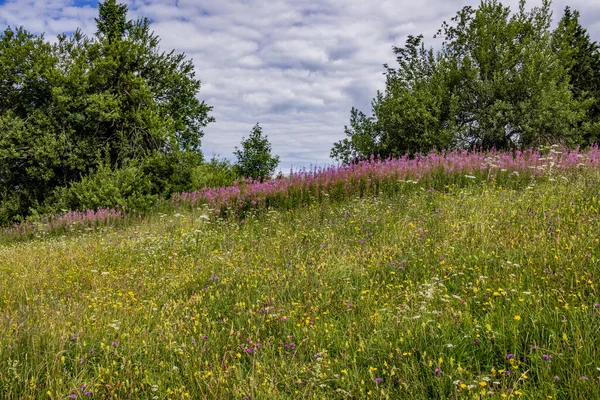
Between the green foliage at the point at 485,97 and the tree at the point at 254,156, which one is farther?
the tree at the point at 254,156

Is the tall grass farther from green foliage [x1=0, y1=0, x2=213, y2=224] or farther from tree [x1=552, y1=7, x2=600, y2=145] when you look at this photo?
tree [x1=552, y1=7, x2=600, y2=145]

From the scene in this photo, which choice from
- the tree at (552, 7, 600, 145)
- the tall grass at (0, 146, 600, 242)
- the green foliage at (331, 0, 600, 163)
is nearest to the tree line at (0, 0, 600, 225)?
the green foliage at (331, 0, 600, 163)

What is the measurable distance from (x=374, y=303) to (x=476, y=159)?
730cm

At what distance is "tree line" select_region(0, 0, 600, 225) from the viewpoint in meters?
15.9

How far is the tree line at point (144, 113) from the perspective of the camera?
1591 centimetres

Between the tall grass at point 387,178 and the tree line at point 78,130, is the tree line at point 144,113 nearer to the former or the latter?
the tree line at point 78,130

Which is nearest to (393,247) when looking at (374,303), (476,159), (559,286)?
(374,303)

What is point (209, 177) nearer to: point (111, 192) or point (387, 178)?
point (111, 192)

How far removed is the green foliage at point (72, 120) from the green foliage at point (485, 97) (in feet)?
28.0

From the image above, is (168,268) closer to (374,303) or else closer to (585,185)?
(374,303)

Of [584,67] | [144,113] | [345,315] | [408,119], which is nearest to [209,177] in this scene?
[144,113]

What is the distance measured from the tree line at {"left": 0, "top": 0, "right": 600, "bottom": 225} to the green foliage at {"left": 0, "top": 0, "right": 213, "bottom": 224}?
0.05 meters

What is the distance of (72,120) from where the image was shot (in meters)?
16.7

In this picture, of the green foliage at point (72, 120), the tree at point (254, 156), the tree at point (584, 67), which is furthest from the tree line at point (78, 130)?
the tree at point (584, 67)
